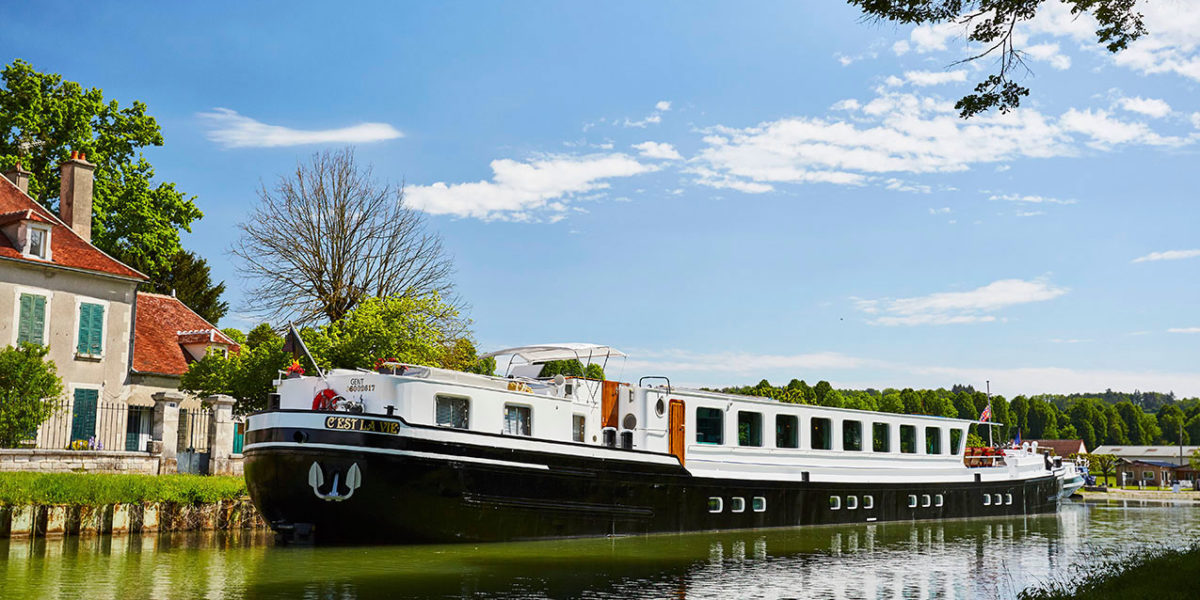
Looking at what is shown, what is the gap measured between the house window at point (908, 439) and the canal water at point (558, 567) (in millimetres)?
5466

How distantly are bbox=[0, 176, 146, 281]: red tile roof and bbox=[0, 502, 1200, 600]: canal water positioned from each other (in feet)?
38.3

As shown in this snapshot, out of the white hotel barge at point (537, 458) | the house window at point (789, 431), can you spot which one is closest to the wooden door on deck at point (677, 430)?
the white hotel barge at point (537, 458)

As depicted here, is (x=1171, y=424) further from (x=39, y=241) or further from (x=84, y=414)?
(x=39, y=241)

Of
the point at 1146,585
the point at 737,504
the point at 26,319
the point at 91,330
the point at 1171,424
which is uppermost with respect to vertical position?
the point at 26,319

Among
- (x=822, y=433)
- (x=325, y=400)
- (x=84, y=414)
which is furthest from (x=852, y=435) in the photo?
(x=84, y=414)

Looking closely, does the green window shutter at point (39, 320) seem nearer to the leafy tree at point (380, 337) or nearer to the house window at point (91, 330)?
the house window at point (91, 330)

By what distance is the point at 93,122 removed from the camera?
35.9m

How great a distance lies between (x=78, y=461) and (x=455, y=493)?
8.87m

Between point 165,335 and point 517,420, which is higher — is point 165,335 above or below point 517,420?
above

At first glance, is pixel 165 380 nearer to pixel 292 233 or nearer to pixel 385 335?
pixel 292 233

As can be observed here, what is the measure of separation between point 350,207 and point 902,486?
20.3 m

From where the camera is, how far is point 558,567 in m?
15.6

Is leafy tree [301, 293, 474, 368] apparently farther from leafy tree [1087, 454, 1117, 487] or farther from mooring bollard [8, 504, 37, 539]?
leafy tree [1087, 454, 1117, 487]

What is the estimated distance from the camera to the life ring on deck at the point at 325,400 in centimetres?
1856
